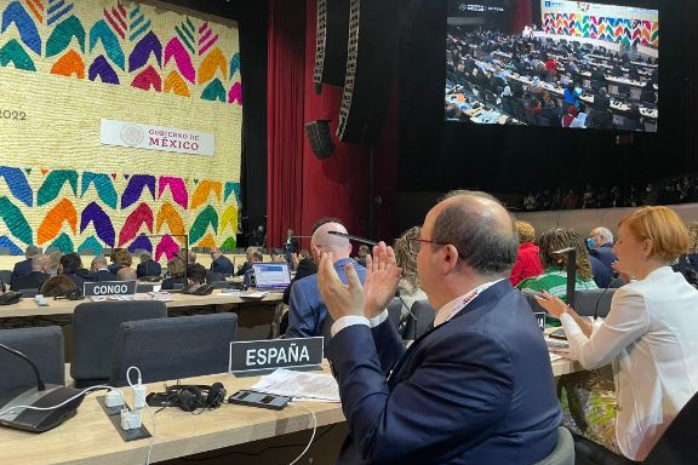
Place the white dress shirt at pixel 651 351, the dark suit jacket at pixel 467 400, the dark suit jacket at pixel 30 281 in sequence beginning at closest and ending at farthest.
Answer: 1. the dark suit jacket at pixel 467 400
2. the white dress shirt at pixel 651 351
3. the dark suit jacket at pixel 30 281

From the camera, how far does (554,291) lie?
3.40m

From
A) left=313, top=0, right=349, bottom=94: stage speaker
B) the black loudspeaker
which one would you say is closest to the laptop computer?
left=313, top=0, right=349, bottom=94: stage speaker

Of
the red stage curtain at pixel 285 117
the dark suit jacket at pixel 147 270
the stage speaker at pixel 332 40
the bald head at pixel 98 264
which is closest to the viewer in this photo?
the bald head at pixel 98 264

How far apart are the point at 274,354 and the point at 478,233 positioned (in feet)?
3.28

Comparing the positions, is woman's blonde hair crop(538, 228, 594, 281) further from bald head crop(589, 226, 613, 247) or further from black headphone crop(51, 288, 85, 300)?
black headphone crop(51, 288, 85, 300)

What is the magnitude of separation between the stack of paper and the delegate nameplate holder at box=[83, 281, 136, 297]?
278 centimetres

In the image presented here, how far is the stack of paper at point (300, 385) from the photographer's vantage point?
1.67 metres

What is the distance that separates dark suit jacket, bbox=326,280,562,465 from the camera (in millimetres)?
1026

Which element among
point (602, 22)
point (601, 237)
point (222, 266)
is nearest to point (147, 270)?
point (222, 266)

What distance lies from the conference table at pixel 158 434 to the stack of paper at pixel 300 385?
0.18ft

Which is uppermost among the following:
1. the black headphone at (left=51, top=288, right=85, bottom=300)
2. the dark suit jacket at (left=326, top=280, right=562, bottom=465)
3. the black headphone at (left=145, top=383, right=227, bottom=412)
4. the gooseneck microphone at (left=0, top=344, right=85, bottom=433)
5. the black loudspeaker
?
the black loudspeaker

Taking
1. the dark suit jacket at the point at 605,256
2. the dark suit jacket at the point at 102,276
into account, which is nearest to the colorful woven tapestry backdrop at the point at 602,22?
the dark suit jacket at the point at 605,256

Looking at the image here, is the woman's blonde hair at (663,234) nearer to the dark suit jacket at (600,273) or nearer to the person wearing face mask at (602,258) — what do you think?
the person wearing face mask at (602,258)

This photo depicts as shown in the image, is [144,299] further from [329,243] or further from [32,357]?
[32,357]
